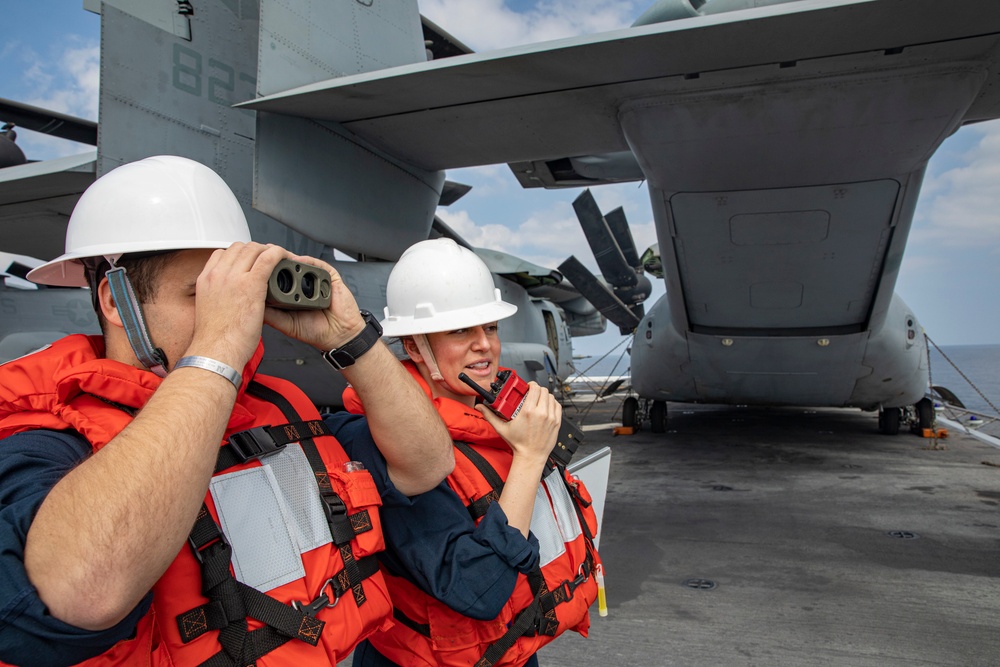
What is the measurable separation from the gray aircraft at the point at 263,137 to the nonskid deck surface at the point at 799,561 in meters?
3.48

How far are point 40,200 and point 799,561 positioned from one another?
9219 mm

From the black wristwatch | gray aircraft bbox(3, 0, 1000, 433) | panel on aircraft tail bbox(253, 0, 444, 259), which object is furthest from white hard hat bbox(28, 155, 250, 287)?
panel on aircraft tail bbox(253, 0, 444, 259)

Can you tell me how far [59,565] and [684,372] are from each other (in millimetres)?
8522

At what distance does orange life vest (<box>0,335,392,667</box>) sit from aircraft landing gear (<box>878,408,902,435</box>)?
36.9 ft

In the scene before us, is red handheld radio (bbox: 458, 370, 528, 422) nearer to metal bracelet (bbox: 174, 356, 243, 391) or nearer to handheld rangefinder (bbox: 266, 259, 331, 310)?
handheld rangefinder (bbox: 266, 259, 331, 310)

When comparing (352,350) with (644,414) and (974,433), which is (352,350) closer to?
(644,414)

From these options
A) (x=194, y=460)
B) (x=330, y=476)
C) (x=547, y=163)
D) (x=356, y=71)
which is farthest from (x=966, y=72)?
(x=194, y=460)

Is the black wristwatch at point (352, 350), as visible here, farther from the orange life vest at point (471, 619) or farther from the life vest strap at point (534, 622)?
the life vest strap at point (534, 622)

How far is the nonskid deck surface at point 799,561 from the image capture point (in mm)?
3242

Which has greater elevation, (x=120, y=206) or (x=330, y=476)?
(x=120, y=206)

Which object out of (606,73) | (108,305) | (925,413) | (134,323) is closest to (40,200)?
(606,73)

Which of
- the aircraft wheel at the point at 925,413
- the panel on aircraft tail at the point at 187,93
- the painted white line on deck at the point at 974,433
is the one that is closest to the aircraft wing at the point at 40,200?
the panel on aircraft tail at the point at 187,93

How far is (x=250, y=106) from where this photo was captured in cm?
433

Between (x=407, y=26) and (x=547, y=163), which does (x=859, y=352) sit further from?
(x=407, y=26)
